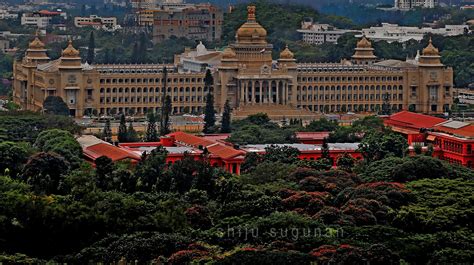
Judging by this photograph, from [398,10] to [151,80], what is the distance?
3430 inches

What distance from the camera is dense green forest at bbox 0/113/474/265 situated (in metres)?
42.6

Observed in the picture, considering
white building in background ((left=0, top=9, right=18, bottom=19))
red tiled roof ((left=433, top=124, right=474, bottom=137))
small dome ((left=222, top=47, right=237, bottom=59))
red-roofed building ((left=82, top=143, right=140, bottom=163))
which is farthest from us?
white building in background ((left=0, top=9, right=18, bottom=19))

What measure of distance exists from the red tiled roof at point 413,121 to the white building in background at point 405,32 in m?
51.7

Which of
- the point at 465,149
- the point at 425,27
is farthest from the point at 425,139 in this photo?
the point at 425,27

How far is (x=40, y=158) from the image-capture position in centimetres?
5459

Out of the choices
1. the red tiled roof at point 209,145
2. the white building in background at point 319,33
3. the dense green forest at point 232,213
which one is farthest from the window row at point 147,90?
the white building in background at point 319,33

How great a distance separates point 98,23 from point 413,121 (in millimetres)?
77599

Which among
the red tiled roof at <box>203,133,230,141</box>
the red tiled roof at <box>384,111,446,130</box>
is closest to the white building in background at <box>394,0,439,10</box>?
the red tiled roof at <box>384,111,446,130</box>

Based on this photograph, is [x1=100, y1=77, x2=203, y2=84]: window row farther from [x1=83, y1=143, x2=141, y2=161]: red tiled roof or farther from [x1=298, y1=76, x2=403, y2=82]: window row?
[x1=83, y1=143, x2=141, y2=161]: red tiled roof

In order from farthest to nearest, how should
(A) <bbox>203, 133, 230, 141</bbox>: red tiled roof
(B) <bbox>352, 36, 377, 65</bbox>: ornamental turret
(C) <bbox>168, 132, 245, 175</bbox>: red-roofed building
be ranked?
(B) <bbox>352, 36, 377, 65</bbox>: ornamental turret, (A) <bbox>203, 133, 230, 141</bbox>: red tiled roof, (C) <bbox>168, 132, 245, 175</bbox>: red-roofed building

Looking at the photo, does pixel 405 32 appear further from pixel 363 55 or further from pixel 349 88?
pixel 349 88

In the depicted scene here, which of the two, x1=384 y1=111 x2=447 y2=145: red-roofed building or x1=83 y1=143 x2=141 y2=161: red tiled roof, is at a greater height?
x1=384 y1=111 x2=447 y2=145: red-roofed building

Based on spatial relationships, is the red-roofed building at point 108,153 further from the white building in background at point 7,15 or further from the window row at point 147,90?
the white building in background at point 7,15

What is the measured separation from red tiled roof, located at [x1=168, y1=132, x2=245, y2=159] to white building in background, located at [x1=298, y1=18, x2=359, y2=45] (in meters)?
61.8
